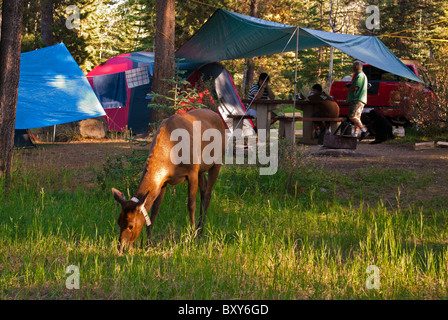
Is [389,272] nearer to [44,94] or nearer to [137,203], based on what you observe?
[137,203]

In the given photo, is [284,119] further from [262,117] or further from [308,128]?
[308,128]

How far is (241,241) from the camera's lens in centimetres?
476

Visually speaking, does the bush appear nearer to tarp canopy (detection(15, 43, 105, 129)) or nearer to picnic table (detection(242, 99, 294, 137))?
picnic table (detection(242, 99, 294, 137))

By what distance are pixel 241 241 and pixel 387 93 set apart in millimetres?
12471

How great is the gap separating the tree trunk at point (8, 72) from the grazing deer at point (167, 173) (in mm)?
3301

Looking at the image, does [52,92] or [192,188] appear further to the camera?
[52,92]

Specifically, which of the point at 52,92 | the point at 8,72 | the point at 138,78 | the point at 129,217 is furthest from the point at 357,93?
the point at 129,217

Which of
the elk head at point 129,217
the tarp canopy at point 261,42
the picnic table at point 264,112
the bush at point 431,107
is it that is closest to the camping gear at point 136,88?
the tarp canopy at point 261,42

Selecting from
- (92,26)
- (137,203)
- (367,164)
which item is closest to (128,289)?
(137,203)

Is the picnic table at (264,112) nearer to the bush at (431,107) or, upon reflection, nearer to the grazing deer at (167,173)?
the bush at (431,107)

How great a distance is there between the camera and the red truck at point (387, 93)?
583 inches

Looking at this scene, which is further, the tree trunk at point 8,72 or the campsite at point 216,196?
the tree trunk at point 8,72

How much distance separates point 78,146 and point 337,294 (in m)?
9.34

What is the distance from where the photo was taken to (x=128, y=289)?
3748 millimetres
